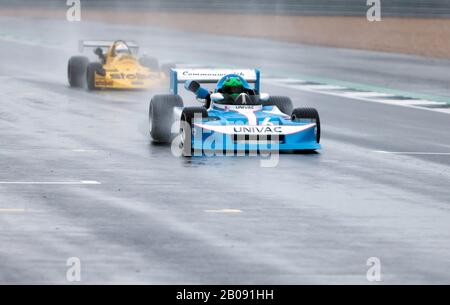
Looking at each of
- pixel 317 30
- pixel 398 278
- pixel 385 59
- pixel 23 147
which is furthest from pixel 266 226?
pixel 317 30

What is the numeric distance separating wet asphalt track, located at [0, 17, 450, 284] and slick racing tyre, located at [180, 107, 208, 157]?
0.81ft

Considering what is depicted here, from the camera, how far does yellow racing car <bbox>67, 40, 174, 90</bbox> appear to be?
26906mm

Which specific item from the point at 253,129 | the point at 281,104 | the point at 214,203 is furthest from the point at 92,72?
the point at 214,203

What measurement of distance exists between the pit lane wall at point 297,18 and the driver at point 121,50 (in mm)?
16058

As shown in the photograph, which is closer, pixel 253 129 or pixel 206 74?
pixel 253 129

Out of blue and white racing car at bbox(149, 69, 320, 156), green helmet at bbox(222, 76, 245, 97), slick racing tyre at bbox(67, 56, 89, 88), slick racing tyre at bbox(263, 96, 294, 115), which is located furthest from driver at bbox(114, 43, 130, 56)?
green helmet at bbox(222, 76, 245, 97)

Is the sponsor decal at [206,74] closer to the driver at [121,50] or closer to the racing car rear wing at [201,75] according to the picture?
the racing car rear wing at [201,75]

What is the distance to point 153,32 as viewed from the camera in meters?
54.3

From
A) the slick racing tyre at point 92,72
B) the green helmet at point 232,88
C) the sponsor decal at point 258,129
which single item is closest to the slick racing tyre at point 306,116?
the sponsor decal at point 258,129

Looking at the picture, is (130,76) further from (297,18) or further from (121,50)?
(297,18)

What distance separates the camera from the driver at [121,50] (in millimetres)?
27578

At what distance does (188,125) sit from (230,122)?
0.61 m

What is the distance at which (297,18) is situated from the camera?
2223 inches
